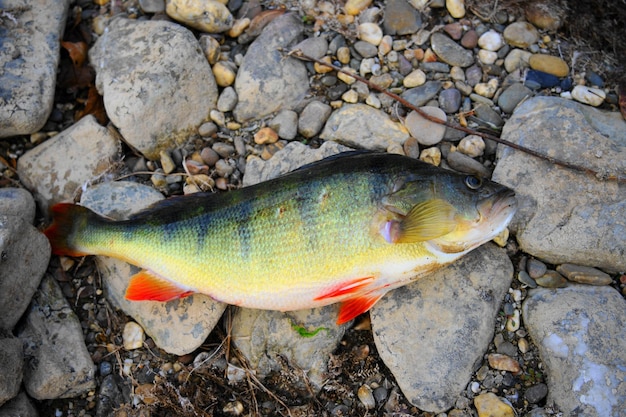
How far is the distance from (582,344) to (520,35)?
2.54 metres

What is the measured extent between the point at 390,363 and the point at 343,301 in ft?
1.82

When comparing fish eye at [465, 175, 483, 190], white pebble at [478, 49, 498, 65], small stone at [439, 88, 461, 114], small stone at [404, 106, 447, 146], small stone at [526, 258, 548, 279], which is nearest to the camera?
fish eye at [465, 175, 483, 190]

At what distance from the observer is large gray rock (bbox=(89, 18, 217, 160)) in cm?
472

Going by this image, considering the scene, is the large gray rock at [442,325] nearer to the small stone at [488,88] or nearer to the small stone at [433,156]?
the small stone at [433,156]

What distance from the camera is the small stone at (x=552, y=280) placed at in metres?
4.10

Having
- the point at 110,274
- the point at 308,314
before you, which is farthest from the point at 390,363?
the point at 110,274

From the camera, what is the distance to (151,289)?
13.4ft

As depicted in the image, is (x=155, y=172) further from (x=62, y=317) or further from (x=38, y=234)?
(x=62, y=317)

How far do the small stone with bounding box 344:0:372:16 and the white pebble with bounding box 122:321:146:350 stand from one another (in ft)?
10.6

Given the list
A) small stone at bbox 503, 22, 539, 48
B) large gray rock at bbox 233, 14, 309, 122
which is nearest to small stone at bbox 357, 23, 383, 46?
large gray rock at bbox 233, 14, 309, 122

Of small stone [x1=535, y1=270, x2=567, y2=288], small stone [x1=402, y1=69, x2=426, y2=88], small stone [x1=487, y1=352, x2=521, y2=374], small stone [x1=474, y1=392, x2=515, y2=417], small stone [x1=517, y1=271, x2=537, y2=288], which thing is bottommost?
small stone [x1=474, y1=392, x2=515, y2=417]

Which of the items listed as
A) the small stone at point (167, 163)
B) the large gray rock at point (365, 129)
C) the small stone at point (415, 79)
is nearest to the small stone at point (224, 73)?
the small stone at point (167, 163)

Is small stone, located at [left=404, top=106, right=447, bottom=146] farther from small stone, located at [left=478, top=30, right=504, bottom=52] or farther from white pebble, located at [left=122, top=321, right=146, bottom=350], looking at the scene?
white pebble, located at [left=122, top=321, right=146, bottom=350]

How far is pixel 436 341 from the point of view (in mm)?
3994
